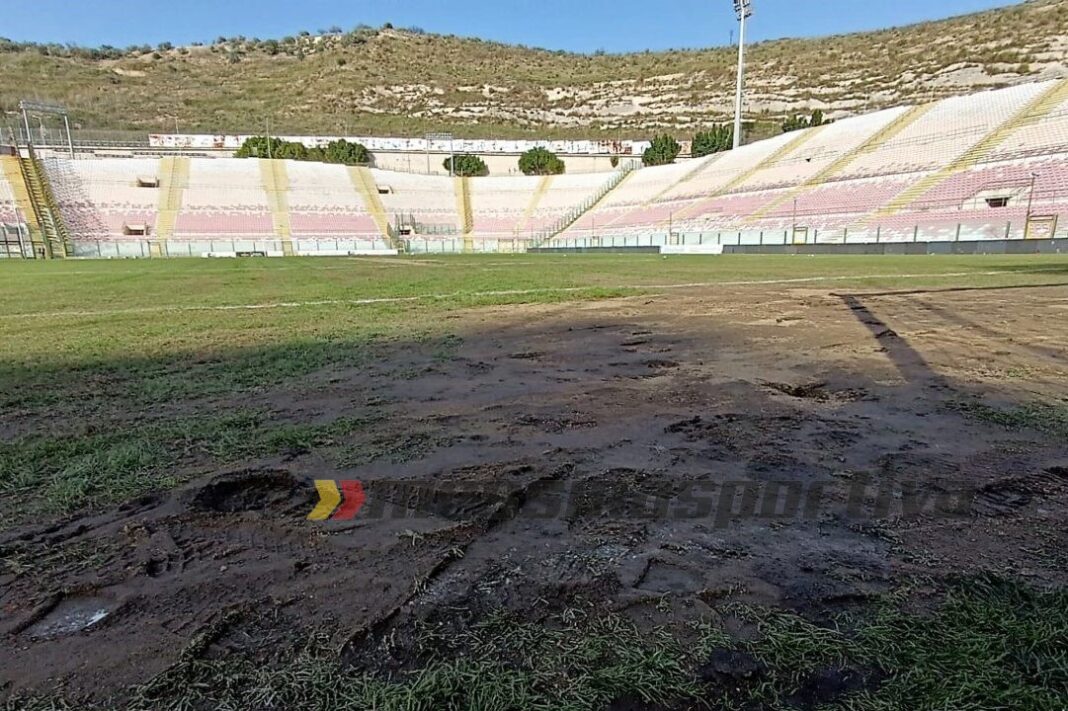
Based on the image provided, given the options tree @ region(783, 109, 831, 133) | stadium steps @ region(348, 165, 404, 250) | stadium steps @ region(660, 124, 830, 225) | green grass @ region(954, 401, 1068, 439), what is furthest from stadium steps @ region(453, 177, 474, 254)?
green grass @ region(954, 401, 1068, 439)

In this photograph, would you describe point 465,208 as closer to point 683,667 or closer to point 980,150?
point 980,150

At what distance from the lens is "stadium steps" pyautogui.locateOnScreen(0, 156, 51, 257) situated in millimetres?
34862

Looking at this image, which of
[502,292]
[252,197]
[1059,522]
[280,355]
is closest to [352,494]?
[1059,522]

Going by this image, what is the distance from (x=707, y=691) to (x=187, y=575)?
4.48 feet

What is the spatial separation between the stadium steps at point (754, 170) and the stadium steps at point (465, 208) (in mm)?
14670

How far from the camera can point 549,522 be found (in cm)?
184

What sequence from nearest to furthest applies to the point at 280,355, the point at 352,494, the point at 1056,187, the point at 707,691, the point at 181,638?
the point at 707,691, the point at 181,638, the point at 352,494, the point at 280,355, the point at 1056,187

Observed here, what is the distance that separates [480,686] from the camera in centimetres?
116

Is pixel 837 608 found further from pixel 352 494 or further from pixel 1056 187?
pixel 1056 187

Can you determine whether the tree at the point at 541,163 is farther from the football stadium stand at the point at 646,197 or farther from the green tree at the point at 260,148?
the green tree at the point at 260,148

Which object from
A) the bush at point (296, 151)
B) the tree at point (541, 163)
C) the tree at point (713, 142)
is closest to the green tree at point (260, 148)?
the bush at point (296, 151)

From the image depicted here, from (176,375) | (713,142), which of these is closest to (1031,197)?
(713,142)

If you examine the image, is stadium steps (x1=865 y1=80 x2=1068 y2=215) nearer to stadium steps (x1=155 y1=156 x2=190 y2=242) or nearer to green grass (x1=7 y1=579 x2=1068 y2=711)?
green grass (x1=7 y1=579 x2=1068 y2=711)

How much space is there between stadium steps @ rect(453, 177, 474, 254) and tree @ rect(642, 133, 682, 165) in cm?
1829
